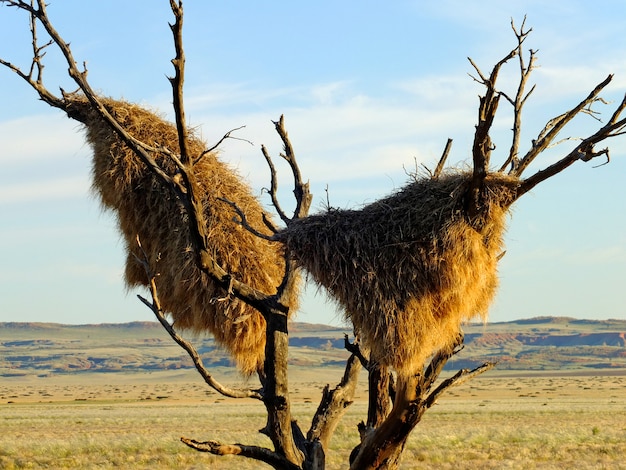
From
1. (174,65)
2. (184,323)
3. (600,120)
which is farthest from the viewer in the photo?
(184,323)

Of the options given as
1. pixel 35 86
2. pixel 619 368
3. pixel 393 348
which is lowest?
pixel 619 368

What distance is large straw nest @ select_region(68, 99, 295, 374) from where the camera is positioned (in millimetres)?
6609

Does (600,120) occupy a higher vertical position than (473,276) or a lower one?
higher

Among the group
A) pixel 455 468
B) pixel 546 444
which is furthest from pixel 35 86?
pixel 546 444

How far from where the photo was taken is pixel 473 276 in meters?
5.45

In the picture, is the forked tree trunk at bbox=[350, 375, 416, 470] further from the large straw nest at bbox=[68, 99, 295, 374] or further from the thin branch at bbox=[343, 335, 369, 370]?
the large straw nest at bbox=[68, 99, 295, 374]

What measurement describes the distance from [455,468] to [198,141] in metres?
15.2

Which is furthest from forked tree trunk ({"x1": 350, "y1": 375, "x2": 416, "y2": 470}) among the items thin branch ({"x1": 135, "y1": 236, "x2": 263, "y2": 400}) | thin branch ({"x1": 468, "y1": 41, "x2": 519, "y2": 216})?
thin branch ({"x1": 468, "y1": 41, "x2": 519, "y2": 216})

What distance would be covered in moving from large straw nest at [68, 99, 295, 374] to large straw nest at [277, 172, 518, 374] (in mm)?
1252

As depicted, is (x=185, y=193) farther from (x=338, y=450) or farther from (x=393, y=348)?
(x=338, y=450)

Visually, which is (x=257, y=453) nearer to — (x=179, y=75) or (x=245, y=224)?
(x=245, y=224)

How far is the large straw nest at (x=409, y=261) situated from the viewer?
531 centimetres

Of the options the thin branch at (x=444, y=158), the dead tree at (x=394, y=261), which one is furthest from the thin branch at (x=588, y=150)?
the thin branch at (x=444, y=158)

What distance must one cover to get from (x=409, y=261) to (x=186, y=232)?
76.9 inches
